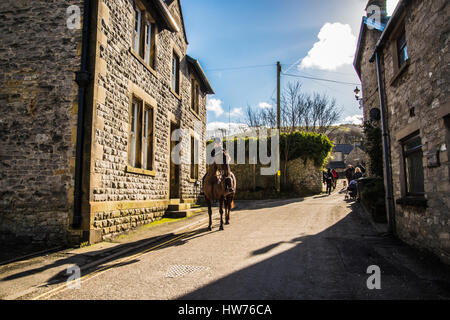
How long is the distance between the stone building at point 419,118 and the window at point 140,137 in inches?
285

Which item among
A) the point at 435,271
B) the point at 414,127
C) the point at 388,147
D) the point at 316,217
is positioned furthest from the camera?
the point at 316,217

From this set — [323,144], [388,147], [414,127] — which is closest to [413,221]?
[414,127]

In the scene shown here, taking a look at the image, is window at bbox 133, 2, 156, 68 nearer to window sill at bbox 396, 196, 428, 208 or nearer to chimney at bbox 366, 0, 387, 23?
window sill at bbox 396, 196, 428, 208

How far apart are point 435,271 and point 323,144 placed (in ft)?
54.1

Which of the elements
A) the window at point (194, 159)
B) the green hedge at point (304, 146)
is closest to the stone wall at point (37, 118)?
the window at point (194, 159)

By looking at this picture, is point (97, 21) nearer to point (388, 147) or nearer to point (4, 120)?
point (4, 120)

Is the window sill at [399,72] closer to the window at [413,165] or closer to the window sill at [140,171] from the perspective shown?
the window at [413,165]

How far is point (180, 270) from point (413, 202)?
510 centimetres

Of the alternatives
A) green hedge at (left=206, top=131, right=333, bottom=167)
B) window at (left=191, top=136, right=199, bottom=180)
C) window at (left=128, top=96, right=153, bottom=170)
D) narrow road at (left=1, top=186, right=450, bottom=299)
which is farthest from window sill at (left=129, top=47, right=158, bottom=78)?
green hedge at (left=206, top=131, right=333, bottom=167)

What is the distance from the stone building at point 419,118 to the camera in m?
4.99

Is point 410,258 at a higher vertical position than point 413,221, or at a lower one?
lower

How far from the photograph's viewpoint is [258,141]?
20562 mm

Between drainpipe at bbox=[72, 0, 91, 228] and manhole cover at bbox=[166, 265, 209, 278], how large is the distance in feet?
9.99

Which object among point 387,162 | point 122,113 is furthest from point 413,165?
point 122,113
